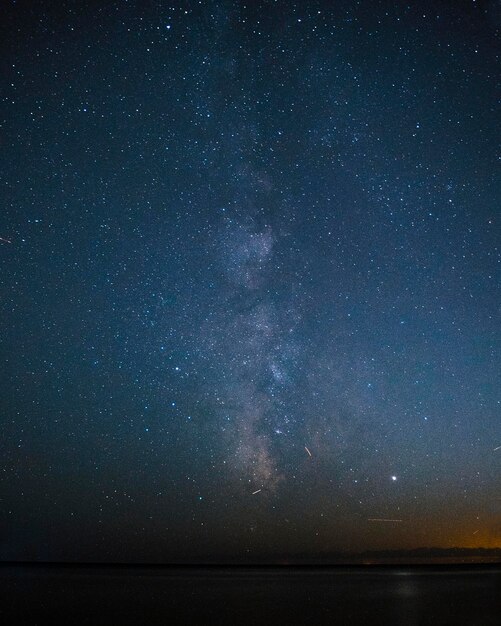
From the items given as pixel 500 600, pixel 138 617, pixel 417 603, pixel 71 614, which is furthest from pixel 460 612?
pixel 71 614

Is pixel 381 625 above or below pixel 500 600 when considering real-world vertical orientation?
above

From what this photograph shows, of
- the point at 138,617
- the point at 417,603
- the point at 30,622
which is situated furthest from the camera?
the point at 417,603

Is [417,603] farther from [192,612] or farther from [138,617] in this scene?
[138,617]

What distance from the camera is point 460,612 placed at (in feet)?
34.8

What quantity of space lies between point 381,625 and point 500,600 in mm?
7711

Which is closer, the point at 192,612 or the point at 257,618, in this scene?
the point at 257,618

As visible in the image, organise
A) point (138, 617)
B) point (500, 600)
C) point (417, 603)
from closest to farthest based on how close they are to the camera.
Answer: point (138, 617) < point (417, 603) < point (500, 600)

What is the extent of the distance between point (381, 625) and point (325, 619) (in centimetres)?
121

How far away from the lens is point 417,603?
42.0ft

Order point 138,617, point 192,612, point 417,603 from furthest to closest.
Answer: point 417,603
point 192,612
point 138,617

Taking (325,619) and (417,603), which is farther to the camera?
(417,603)

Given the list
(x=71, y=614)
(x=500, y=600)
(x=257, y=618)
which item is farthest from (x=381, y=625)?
(x=500, y=600)

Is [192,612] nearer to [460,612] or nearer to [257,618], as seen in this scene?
[257,618]

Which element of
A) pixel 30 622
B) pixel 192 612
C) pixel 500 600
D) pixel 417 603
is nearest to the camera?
pixel 30 622
